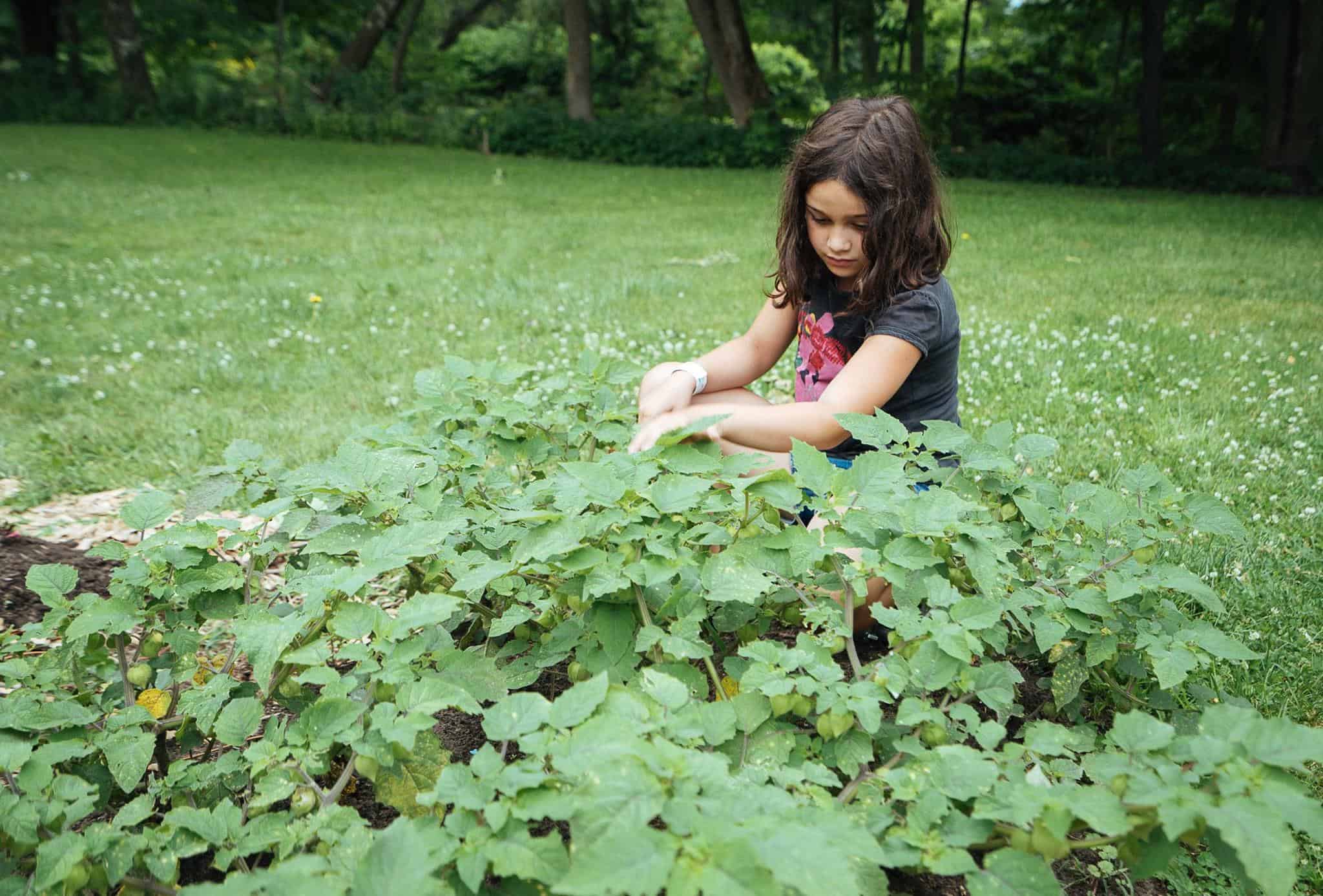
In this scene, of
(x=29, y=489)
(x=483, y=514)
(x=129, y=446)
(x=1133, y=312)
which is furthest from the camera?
(x=1133, y=312)

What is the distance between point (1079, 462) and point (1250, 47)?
64.4ft

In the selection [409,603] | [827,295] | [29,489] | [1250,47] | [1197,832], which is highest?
[1250,47]

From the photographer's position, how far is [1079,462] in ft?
11.8

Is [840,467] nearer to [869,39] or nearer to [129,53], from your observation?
[129,53]

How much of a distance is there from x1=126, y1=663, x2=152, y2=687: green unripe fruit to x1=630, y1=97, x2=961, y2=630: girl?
1.13 m

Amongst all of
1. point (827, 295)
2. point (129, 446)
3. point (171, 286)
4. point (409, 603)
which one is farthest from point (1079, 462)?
point (171, 286)

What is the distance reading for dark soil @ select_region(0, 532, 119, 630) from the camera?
2453mm

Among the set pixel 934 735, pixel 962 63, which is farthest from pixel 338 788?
pixel 962 63

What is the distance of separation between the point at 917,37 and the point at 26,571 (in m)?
20.8

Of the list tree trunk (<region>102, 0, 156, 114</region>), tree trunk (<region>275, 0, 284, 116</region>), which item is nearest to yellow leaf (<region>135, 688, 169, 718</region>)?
tree trunk (<region>275, 0, 284, 116</region>)

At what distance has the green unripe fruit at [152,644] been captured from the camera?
1779mm

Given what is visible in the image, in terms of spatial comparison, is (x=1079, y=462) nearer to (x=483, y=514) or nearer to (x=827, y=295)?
(x=827, y=295)

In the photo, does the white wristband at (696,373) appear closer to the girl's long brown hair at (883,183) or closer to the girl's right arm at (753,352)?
the girl's right arm at (753,352)

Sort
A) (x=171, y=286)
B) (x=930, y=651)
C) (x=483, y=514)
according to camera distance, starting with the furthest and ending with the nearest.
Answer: (x=171, y=286)
(x=483, y=514)
(x=930, y=651)
